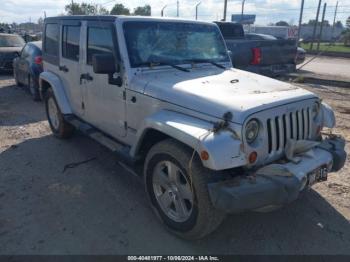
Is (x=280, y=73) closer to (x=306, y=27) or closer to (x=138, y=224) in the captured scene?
(x=138, y=224)

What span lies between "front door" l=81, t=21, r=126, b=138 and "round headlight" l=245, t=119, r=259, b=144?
65.3 inches

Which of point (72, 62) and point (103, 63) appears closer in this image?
point (103, 63)

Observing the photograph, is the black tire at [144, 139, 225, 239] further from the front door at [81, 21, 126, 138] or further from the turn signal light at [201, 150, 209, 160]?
the front door at [81, 21, 126, 138]

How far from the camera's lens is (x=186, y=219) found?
10.6ft

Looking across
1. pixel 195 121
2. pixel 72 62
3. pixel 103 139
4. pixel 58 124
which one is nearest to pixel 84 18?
pixel 72 62

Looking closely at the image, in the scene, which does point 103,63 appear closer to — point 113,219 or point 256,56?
point 113,219

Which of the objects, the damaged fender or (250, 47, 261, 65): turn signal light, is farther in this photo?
(250, 47, 261, 65): turn signal light

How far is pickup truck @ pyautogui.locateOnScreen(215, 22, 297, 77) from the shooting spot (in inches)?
386

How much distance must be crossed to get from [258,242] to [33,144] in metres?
4.33

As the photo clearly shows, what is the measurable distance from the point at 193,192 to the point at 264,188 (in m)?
0.61

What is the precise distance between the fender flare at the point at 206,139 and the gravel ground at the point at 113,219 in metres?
0.98

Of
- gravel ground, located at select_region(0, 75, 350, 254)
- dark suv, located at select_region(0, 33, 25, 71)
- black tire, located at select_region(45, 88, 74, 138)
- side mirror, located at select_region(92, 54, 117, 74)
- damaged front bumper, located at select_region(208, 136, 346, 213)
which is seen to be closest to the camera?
damaged front bumper, located at select_region(208, 136, 346, 213)

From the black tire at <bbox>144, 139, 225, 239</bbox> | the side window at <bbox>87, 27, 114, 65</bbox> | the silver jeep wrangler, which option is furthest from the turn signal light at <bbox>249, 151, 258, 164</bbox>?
the side window at <bbox>87, 27, 114, 65</bbox>

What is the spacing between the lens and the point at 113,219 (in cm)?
370
